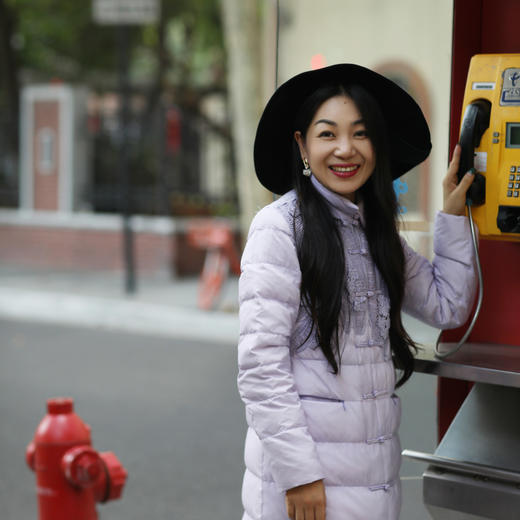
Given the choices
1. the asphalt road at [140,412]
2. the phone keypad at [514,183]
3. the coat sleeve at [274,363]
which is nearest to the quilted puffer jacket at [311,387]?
the coat sleeve at [274,363]

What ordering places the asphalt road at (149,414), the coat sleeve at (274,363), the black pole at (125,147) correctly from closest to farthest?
the coat sleeve at (274,363)
the asphalt road at (149,414)
the black pole at (125,147)

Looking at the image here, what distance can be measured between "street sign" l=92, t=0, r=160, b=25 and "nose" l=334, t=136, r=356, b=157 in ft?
26.7

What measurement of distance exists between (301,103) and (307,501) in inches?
38.3

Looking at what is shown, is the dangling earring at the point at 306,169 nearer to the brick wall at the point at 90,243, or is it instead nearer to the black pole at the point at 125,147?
the black pole at the point at 125,147

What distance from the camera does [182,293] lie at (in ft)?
36.9

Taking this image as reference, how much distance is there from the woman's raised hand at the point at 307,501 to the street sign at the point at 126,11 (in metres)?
8.50

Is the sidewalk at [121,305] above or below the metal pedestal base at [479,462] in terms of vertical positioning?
below

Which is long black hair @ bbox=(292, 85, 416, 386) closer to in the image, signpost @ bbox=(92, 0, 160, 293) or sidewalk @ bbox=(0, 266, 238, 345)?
sidewalk @ bbox=(0, 266, 238, 345)

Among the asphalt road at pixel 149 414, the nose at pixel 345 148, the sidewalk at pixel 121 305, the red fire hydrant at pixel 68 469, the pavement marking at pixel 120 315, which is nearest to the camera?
the nose at pixel 345 148

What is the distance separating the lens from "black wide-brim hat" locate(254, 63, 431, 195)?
7.53 feet

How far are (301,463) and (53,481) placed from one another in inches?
54.7

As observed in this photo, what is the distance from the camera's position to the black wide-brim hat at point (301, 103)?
2.29 m

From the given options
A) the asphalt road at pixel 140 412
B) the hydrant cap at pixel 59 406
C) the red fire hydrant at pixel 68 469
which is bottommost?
the asphalt road at pixel 140 412

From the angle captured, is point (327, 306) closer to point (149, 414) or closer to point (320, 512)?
point (320, 512)
